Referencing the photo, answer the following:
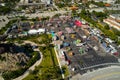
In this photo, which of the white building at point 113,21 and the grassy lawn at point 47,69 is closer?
the grassy lawn at point 47,69

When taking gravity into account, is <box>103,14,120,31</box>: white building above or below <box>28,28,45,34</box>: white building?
below

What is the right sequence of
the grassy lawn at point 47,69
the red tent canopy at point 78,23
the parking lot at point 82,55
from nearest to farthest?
the grassy lawn at point 47,69, the parking lot at point 82,55, the red tent canopy at point 78,23

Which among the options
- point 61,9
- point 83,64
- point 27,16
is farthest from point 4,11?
point 83,64

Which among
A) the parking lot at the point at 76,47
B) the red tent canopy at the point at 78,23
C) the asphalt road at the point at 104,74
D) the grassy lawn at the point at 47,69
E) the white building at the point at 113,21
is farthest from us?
the red tent canopy at the point at 78,23

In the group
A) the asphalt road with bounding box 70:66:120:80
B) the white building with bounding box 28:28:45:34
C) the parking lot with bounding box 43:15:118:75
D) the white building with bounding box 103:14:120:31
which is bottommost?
the asphalt road with bounding box 70:66:120:80

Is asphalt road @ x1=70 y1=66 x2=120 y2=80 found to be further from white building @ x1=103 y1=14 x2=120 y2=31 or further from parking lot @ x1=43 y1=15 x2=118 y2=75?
white building @ x1=103 y1=14 x2=120 y2=31

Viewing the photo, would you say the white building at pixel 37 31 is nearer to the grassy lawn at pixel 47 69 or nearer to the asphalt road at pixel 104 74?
the grassy lawn at pixel 47 69

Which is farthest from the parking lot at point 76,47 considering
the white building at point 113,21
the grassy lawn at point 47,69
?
the white building at point 113,21

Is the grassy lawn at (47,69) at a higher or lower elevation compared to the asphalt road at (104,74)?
higher

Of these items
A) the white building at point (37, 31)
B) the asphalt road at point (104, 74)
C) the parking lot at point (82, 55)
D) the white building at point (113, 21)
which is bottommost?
the asphalt road at point (104, 74)

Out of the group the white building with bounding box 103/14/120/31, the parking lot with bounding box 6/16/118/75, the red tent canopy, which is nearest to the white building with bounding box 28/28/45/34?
→ the parking lot with bounding box 6/16/118/75

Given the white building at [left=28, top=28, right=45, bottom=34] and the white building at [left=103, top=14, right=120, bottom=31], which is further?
the white building at [left=103, top=14, right=120, bottom=31]

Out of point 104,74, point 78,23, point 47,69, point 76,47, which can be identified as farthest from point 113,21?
point 47,69

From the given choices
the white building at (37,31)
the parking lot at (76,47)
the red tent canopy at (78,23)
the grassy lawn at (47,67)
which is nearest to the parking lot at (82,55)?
the parking lot at (76,47)
